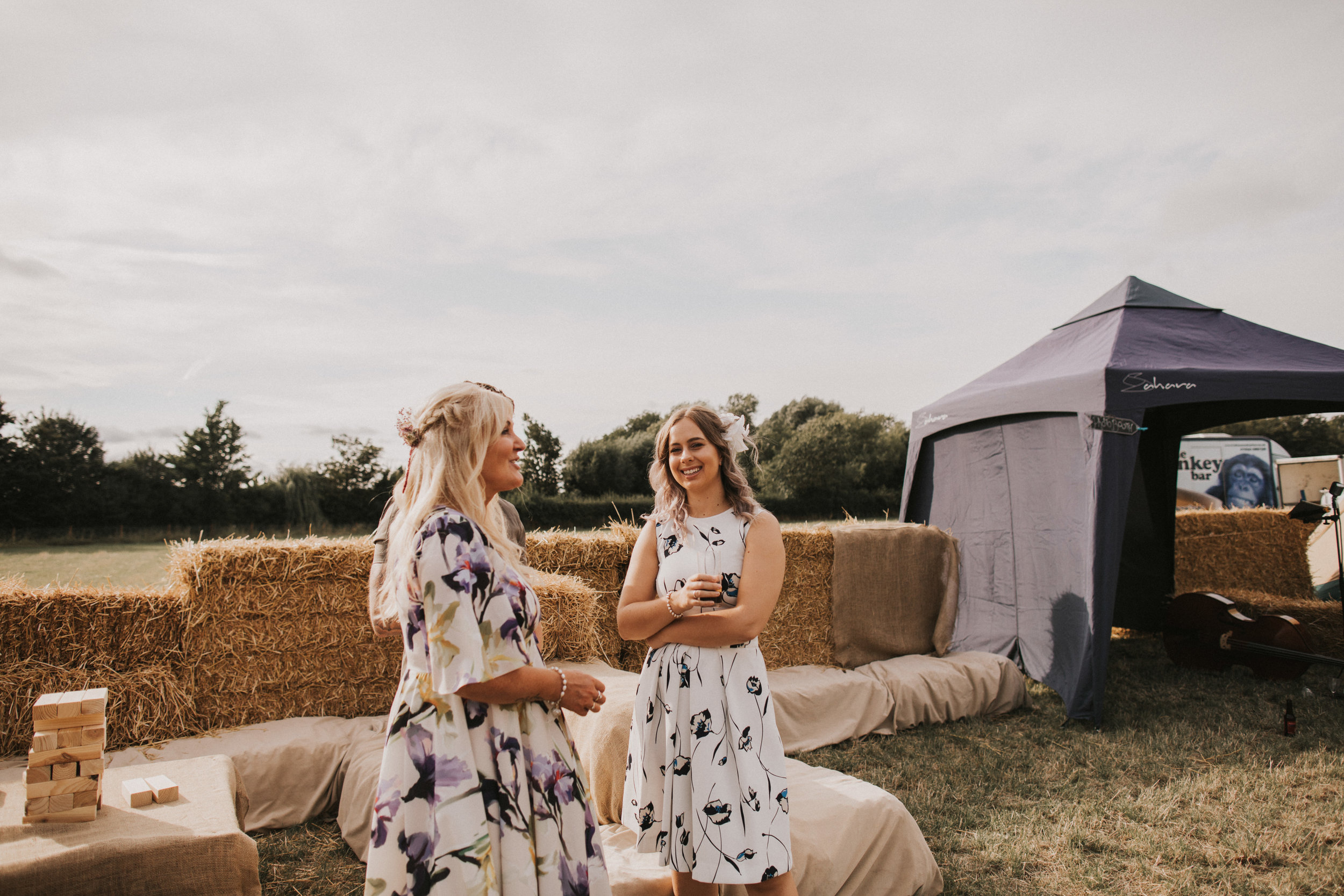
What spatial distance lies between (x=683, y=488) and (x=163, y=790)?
2.00m

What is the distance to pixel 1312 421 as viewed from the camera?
4359 cm

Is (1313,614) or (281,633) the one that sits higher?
(281,633)

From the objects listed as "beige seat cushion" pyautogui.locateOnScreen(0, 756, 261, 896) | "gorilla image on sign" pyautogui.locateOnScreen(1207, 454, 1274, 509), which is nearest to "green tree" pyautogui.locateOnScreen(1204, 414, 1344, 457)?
"gorilla image on sign" pyautogui.locateOnScreen(1207, 454, 1274, 509)

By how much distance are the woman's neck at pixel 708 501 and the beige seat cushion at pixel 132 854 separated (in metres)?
1.66

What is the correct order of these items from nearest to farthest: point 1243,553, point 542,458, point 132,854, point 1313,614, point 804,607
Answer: point 132,854, point 804,607, point 1313,614, point 1243,553, point 542,458

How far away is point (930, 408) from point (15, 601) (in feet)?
24.3

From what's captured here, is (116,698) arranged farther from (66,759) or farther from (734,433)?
(734,433)

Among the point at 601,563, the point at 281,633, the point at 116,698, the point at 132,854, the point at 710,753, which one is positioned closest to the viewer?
the point at 132,854

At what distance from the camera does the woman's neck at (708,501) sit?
2432 mm

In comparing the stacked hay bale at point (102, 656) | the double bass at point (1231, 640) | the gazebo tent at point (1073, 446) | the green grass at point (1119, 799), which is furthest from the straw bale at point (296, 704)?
the double bass at point (1231, 640)

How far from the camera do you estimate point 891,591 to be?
6348 mm

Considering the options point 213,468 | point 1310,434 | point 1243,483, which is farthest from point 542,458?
point 1310,434

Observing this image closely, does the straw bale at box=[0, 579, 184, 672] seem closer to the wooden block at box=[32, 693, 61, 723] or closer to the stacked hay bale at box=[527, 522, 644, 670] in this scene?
the wooden block at box=[32, 693, 61, 723]

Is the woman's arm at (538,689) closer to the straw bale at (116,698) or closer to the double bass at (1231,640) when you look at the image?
the straw bale at (116,698)
